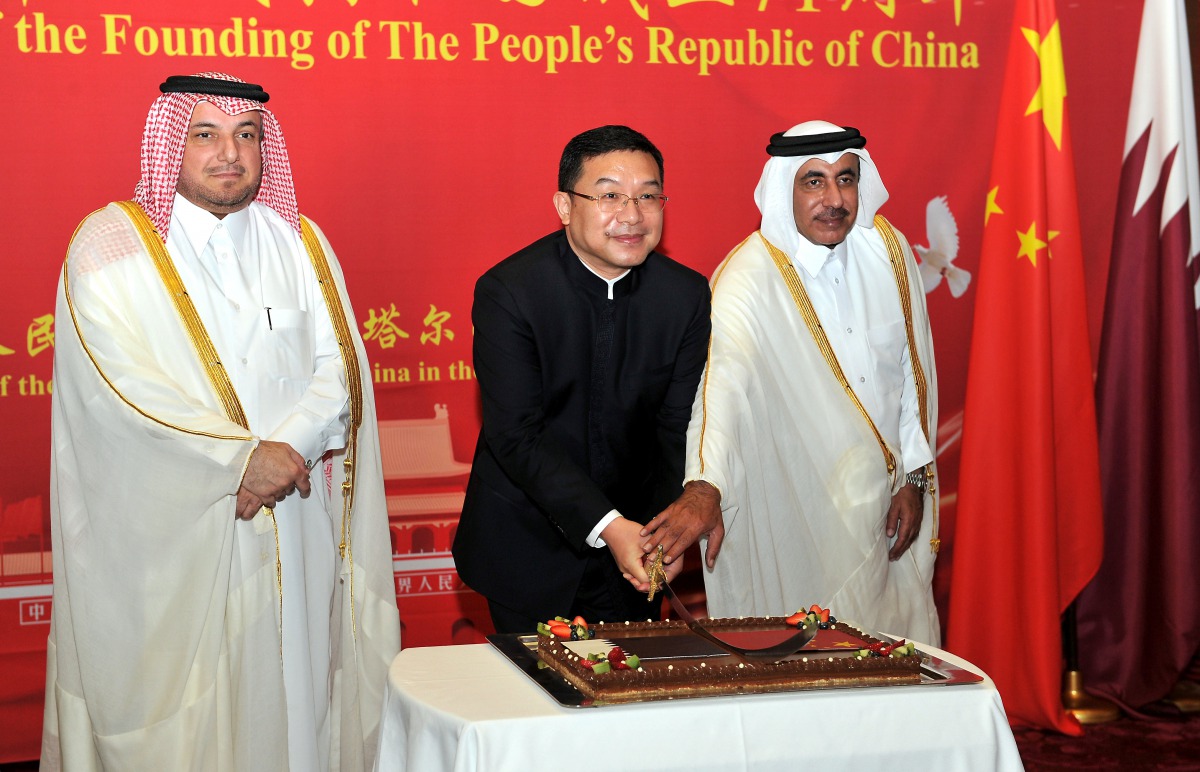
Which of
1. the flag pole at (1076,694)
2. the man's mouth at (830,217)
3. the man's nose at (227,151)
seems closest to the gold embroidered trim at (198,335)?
the man's nose at (227,151)

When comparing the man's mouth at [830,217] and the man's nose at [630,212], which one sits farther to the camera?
the man's mouth at [830,217]

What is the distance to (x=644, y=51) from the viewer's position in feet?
13.9

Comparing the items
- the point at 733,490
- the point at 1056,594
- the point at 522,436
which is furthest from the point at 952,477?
the point at 522,436

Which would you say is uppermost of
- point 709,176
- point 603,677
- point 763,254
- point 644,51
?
point 644,51

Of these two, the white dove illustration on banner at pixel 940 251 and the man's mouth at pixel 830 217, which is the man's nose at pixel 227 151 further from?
the white dove illustration on banner at pixel 940 251

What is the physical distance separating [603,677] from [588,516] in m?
0.77

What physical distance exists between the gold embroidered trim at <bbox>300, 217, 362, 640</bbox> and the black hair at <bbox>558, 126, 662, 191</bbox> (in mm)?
790

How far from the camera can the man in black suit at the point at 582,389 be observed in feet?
9.40

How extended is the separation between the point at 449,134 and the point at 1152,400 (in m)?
2.60

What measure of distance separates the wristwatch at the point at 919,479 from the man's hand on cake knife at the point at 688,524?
3.43 ft

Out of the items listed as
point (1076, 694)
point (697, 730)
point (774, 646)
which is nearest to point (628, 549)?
point (774, 646)

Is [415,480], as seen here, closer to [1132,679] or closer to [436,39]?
[436,39]

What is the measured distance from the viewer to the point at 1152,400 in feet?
14.2

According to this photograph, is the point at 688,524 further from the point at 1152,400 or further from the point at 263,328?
the point at 1152,400
